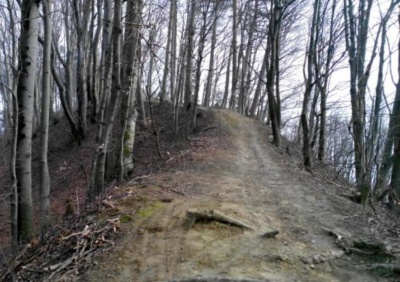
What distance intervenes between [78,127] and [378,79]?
12.1 meters

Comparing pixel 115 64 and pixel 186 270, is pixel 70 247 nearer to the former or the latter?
pixel 186 270

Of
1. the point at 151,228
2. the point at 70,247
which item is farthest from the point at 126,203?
the point at 70,247

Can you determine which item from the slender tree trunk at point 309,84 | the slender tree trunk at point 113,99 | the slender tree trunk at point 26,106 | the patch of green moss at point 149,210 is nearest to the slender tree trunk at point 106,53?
the slender tree trunk at point 113,99

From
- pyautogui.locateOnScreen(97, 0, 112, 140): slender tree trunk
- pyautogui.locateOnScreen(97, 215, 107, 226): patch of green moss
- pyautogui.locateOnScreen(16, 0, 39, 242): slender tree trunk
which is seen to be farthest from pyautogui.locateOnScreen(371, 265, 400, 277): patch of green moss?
pyautogui.locateOnScreen(16, 0, 39, 242): slender tree trunk

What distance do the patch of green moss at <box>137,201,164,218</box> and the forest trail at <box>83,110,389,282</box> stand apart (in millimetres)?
13

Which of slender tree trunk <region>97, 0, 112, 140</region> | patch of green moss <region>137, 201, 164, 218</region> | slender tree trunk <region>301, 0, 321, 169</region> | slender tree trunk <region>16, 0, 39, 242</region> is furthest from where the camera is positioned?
slender tree trunk <region>301, 0, 321, 169</region>

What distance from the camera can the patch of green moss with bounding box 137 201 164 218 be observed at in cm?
509

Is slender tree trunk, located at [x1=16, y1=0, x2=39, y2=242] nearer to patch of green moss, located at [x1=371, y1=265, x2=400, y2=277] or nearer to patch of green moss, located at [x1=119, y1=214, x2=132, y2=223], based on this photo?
patch of green moss, located at [x1=119, y1=214, x2=132, y2=223]

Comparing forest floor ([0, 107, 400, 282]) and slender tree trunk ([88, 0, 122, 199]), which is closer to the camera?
forest floor ([0, 107, 400, 282])

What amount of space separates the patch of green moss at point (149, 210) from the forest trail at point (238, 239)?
1 centimetres

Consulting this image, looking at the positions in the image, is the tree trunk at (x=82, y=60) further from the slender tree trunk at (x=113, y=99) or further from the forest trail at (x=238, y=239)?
the forest trail at (x=238, y=239)

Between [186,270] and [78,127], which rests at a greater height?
[78,127]

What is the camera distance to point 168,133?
1650 centimetres

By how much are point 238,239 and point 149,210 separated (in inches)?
55.0
